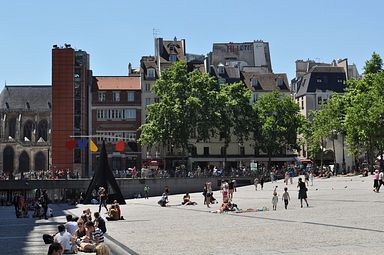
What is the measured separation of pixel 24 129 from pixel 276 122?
4715 cm

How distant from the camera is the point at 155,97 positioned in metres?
95.0

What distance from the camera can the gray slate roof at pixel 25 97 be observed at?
4643 inches

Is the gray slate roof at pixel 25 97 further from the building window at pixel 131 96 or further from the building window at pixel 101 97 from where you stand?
the building window at pixel 131 96

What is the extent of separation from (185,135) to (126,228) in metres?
55.2

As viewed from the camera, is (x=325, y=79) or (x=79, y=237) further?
(x=325, y=79)

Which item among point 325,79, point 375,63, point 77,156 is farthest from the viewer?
point 325,79

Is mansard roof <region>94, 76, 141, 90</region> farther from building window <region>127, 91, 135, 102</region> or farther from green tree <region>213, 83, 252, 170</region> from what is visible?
green tree <region>213, 83, 252, 170</region>

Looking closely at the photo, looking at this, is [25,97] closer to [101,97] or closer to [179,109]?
[101,97]

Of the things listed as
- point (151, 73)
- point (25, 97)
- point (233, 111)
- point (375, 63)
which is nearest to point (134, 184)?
point (233, 111)

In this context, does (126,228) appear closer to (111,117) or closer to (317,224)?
(317,224)

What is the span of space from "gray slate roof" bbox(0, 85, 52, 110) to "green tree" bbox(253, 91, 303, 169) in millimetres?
43463

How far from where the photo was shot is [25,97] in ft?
394

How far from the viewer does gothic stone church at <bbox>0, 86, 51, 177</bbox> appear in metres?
109

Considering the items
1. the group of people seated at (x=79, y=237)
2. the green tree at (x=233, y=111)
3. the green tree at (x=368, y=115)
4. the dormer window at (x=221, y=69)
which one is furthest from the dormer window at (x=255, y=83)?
the group of people seated at (x=79, y=237)
